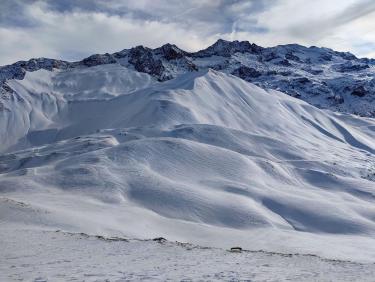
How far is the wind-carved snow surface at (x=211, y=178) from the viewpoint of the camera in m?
38.8

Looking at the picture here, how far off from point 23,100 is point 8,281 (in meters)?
174

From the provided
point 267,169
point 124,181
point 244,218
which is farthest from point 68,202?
point 267,169

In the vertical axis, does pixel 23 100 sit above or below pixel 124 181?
above

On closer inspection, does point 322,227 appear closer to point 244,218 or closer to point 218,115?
point 244,218

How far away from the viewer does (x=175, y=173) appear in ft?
207

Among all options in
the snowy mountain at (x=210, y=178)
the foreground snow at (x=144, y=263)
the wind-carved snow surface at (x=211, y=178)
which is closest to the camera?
the foreground snow at (x=144, y=263)

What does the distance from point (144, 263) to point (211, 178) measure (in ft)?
140

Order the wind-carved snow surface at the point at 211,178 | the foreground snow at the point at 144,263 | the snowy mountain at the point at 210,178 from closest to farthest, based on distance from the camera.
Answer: the foreground snow at the point at 144,263 < the snowy mountain at the point at 210,178 < the wind-carved snow surface at the point at 211,178

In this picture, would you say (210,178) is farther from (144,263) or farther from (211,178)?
(144,263)

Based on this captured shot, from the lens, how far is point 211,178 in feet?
204

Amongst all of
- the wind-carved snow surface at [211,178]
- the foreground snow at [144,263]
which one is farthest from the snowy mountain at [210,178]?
the foreground snow at [144,263]

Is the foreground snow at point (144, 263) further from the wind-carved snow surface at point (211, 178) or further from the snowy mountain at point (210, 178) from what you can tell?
the wind-carved snow surface at point (211, 178)

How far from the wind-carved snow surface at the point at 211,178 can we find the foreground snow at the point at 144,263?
8.42 m

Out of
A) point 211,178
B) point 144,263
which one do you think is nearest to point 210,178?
point 211,178
